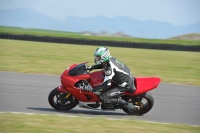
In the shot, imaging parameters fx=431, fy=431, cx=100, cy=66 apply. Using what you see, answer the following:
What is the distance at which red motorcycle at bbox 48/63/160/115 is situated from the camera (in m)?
8.67

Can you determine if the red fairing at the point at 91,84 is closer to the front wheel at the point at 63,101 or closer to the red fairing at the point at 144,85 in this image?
the red fairing at the point at 144,85

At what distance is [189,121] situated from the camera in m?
8.59

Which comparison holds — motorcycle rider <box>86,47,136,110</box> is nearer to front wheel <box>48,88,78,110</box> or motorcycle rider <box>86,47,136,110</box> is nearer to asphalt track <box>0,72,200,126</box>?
asphalt track <box>0,72,200,126</box>

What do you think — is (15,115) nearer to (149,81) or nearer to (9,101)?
(9,101)

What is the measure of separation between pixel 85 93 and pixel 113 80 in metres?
0.63

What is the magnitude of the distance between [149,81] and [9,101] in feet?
10.1

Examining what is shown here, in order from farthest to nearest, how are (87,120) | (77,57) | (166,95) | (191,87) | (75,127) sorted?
1. (77,57)
2. (191,87)
3. (166,95)
4. (87,120)
5. (75,127)

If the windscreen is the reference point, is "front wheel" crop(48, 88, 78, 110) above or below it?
below

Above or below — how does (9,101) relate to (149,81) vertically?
below

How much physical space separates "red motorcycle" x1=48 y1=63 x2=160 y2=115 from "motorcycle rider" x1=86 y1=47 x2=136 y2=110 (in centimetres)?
11

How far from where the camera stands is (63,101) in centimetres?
883

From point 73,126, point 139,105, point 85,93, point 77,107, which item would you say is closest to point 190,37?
point 77,107

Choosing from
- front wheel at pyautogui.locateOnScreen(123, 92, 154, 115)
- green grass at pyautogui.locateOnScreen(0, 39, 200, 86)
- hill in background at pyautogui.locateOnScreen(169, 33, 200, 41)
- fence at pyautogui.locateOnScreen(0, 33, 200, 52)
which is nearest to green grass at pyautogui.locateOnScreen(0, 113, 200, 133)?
front wheel at pyautogui.locateOnScreen(123, 92, 154, 115)

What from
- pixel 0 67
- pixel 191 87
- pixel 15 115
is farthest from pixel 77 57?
pixel 15 115
